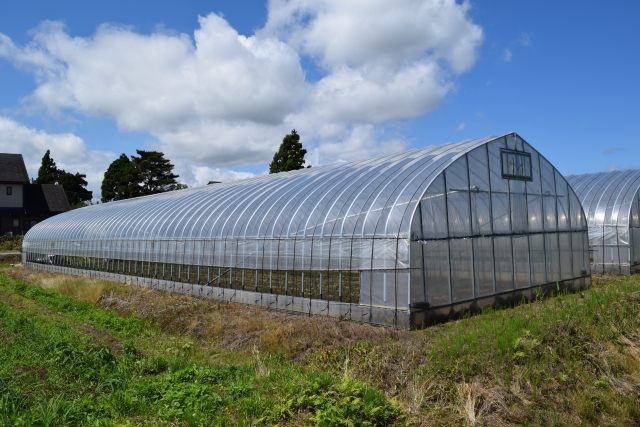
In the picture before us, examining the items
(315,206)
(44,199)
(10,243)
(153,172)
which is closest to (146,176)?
(153,172)

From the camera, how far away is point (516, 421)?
750cm

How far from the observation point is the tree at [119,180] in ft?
221

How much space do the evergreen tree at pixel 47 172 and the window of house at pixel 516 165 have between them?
252ft

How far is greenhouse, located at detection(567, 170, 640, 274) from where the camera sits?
2375 centimetres

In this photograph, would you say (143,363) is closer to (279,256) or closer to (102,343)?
(102,343)

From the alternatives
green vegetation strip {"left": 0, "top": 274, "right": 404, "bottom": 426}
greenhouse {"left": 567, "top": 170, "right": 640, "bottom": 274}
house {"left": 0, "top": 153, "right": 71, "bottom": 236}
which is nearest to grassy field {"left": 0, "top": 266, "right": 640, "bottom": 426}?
green vegetation strip {"left": 0, "top": 274, "right": 404, "bottom": 426}

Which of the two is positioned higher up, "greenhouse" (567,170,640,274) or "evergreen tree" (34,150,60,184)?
"evergreen tree" (34,150,60,184)

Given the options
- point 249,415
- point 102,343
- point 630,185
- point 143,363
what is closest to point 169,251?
point 102,343

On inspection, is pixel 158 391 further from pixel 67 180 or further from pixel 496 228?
pixel 67 180

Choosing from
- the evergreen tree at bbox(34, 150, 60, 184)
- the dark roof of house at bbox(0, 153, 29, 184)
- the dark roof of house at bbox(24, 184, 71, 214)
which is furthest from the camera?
the evergreen tree at bbox(34, 150, 60, 184)

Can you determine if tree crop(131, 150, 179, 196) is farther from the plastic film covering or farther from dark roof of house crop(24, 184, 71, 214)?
the plastic film covering

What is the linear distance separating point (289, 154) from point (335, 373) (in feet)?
140

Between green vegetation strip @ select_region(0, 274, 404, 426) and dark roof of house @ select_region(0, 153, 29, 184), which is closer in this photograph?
green vegetation strip @ select_region(0, 274, 404, 426)

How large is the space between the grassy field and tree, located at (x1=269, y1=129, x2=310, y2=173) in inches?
1504
